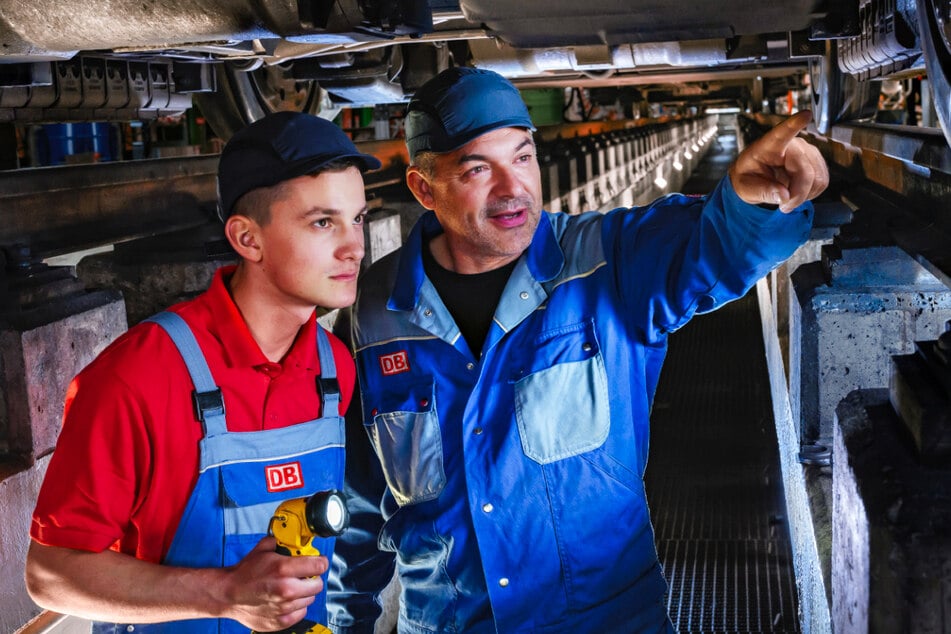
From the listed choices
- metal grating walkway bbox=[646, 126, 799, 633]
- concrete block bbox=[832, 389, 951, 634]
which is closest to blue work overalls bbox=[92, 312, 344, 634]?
concrete block bbox=[832, 389, 951, 634]

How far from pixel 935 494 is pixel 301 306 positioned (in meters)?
1.18

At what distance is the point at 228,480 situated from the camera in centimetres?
188

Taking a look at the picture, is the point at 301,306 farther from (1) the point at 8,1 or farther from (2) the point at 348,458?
(1) the point at 8,1

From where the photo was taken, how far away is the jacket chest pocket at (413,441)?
7.47 feet

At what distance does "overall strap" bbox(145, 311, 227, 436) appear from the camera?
6.13ft

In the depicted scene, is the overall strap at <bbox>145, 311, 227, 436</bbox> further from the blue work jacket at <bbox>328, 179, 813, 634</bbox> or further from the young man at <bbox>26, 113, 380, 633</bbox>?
the blue work jacket at <bbox>328, 179, 813, 634</bbox>

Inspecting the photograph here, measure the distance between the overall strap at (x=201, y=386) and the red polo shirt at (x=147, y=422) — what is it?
14 mm

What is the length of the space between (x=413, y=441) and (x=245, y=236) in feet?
1.92

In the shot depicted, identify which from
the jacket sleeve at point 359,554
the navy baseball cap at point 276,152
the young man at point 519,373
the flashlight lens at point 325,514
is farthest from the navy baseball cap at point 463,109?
the flashlight lens at point 325,514

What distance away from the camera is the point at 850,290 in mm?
3299

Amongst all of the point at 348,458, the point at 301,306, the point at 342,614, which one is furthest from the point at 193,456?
the point at 342,614

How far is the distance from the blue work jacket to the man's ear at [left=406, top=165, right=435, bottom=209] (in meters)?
0.18

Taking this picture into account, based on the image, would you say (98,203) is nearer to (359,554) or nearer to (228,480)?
(359,554)

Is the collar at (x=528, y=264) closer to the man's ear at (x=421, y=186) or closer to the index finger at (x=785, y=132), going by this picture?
the man's ear at (x=421, y=186)
